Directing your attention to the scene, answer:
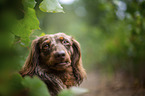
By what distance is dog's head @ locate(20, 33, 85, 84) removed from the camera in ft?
6.89

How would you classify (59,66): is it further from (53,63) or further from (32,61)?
(32,61)

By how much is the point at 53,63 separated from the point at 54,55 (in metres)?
0.12

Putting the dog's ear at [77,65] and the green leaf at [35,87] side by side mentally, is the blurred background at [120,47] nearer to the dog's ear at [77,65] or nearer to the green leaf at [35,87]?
the green leaf at [35,87]

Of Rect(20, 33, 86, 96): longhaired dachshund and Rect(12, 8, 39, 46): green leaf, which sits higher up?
Rect(12, 8, 39, 46): green leaf

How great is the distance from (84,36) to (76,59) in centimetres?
946

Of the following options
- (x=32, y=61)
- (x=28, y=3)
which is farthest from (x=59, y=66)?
(x=28, y=3)

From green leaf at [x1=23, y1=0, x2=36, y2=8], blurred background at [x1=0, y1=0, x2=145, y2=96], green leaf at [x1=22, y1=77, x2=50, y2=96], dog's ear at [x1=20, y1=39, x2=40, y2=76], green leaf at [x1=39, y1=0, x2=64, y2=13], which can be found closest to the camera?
green leaf at [x1=22, y1=77, x2=50, y2=96]

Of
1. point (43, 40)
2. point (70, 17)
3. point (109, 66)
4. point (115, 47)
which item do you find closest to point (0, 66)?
point (43, 40)

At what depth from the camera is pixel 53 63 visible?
6.93 feet

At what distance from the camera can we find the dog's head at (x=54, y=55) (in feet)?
6.89

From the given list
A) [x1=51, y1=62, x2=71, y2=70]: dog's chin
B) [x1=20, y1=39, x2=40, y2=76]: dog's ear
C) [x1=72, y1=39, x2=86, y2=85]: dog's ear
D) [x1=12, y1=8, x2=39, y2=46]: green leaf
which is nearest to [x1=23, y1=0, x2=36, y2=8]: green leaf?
[x1=12, y1=8, x2=39, y2=46]: green leaf

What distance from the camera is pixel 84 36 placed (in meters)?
12.0

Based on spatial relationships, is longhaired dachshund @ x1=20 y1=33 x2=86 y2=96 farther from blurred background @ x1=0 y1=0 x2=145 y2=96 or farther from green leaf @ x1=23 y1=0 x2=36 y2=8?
green leaf @ x1=23 y1=0 x2=36 y2=8

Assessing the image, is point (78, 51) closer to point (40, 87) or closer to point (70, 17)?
point (40, 87)
